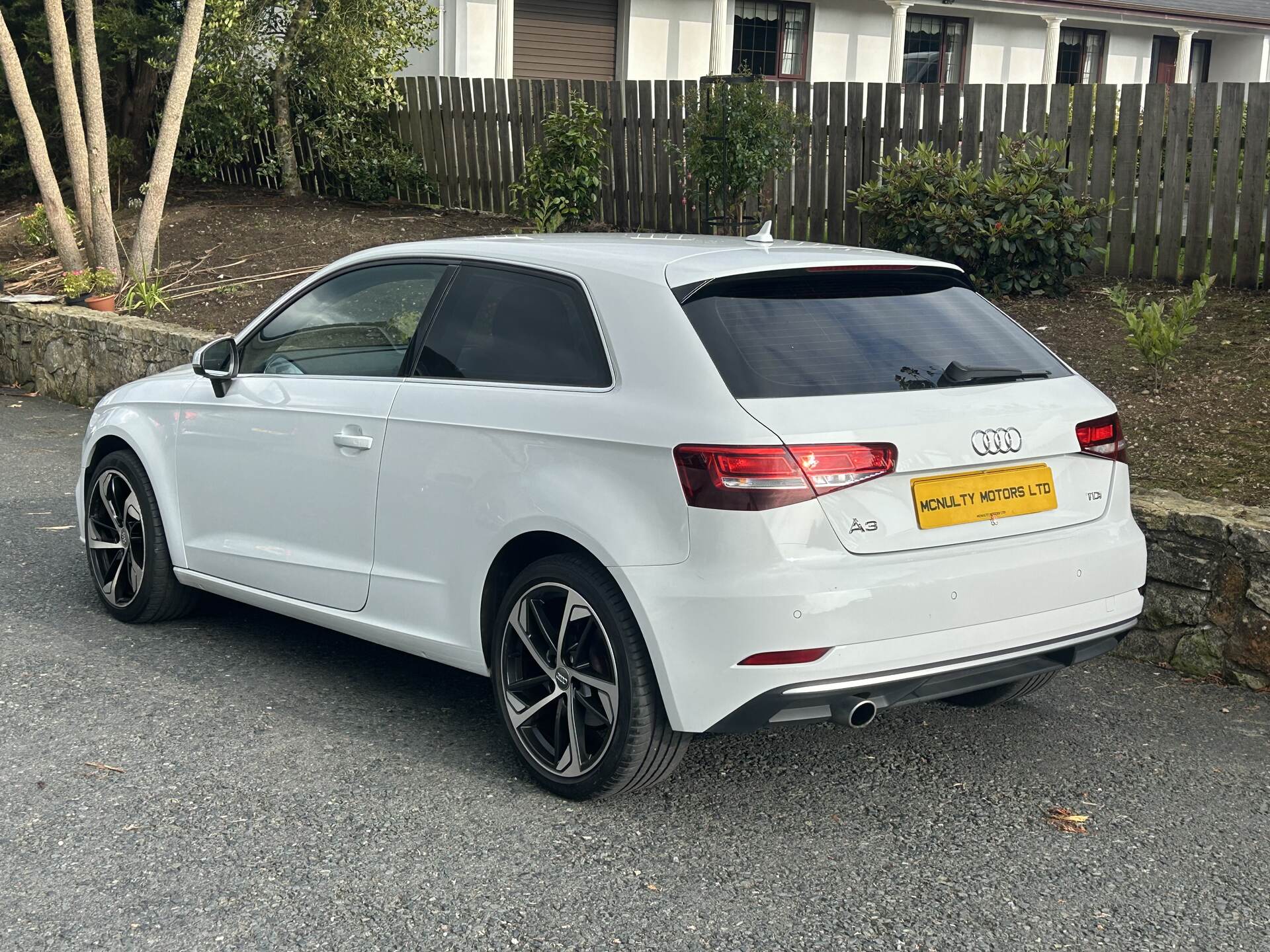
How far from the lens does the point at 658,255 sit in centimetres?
427

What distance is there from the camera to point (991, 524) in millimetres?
3875

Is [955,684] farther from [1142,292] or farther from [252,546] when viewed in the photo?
[1142,292]

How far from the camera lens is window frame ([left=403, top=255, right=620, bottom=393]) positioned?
13.4ft

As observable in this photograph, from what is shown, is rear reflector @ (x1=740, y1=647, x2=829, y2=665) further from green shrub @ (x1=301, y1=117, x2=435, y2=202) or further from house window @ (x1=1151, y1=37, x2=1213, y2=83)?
house window @ (x1=1151, y1=37, x2=1213, y2=83)

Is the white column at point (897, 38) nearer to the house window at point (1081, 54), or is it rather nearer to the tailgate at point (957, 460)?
the house window at point (1081, 54)

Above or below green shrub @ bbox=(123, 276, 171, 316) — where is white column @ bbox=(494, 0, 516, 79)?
above

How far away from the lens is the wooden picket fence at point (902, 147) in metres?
10.5

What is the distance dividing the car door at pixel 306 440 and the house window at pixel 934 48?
2319 cm

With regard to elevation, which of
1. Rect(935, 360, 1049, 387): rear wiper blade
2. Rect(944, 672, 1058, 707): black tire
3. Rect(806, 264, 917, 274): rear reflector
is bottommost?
Rect(944, 672, 1058, 707): black tire

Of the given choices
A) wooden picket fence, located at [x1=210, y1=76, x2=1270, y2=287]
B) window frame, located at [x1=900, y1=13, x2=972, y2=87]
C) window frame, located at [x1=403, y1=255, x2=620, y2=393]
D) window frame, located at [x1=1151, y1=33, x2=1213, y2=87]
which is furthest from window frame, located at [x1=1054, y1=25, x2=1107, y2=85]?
window frame, located at [x1=403, y1=255, x2=620, y2=393]

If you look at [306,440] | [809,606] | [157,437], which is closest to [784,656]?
[809,606]

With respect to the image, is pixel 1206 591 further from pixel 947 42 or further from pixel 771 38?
pixel 947 42

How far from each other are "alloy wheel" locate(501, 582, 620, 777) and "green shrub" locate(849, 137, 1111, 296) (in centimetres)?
660

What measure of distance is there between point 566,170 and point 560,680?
11145mm
